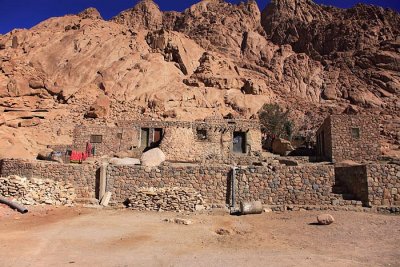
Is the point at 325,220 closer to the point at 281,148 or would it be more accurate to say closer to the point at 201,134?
the point at 201,134

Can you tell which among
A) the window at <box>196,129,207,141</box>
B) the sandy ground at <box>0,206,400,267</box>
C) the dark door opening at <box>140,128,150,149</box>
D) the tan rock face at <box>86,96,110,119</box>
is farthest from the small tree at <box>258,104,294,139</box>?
the sandy ground at <box>0,206,400,267</box>

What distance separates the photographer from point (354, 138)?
20.6m

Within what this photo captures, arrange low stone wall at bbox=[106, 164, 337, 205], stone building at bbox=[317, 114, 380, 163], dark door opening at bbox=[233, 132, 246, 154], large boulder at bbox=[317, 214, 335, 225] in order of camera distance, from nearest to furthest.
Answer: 1. large boulder at bbox=[317, 214, 335, 225]
2. low stone wall at bbox=[106, 164, 337, 205]
3. stone building at bbox=[317, 114, 380, 163]
4. dark door opening at bbox=[233, 132, 246, 154]

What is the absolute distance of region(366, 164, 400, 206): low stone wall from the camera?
12.9 meters

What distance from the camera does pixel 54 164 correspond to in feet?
51.3

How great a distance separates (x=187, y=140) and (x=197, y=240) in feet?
48.3

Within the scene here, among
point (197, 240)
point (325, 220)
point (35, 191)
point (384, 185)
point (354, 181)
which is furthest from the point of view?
point (35, 191)

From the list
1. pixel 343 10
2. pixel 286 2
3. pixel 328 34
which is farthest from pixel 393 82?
pixel 286 2

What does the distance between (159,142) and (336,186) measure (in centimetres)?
1385

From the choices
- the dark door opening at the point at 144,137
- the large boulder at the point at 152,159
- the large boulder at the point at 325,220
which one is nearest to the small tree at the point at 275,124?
the dark door opening at the point at 144,137

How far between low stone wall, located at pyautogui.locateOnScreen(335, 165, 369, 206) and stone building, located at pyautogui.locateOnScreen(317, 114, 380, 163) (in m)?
6.76

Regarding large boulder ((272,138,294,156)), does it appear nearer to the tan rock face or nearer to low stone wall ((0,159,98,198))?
low stone wall ((0,159,98,198))

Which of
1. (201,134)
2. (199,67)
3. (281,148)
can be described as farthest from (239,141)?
(199,67)

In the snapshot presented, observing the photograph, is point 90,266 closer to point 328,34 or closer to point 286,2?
point 328,34
